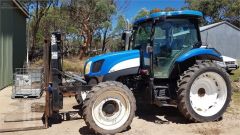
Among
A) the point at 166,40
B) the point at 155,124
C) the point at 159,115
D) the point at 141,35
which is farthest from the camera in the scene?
the point at 141,35

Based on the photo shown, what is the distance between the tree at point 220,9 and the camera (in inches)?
1884

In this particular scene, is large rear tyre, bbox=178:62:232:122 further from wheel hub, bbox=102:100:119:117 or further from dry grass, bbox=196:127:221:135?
wheel hub, bbox=102:100:119:117

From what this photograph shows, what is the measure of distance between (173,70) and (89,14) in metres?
20.9

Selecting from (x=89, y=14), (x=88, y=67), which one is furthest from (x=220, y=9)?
(x=88, y=67)

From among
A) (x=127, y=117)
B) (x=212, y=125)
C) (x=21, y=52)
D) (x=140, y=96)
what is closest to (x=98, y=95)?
(x=127, y=117)

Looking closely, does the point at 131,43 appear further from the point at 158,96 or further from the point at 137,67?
the point at 158,96

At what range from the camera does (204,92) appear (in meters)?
8.40

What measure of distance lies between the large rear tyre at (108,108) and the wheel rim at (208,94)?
65.5 inches

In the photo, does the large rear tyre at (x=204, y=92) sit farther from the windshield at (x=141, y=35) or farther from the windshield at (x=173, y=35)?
the windshield at (x=141, y=35)

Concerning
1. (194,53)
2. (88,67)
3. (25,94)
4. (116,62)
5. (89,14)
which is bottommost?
(25,94)

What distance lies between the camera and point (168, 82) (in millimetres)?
8445

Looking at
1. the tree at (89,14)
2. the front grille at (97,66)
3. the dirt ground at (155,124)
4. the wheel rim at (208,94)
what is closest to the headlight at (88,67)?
the front grille at (97,66)

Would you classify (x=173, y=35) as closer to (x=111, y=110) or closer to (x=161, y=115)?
(x=161, y=115)

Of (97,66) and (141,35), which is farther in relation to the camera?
(141,35)
